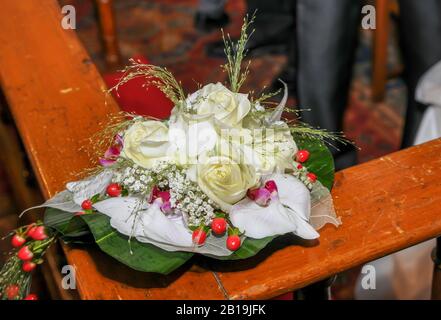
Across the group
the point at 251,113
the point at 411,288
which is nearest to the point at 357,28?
the point at 411,288

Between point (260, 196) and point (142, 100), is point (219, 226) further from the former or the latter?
point (142, 100)

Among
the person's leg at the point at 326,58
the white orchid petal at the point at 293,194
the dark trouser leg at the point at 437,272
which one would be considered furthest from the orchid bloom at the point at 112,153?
the person's leg at the point at 326,58

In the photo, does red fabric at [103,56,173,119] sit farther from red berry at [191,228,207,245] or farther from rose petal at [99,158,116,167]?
red berry at [191,228,207,245]

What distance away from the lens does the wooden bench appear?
30.6 inches

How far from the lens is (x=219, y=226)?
78cm

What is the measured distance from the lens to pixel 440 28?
1.95m

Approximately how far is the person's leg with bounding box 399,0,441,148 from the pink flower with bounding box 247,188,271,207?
123 cm

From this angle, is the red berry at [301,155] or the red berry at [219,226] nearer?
the red berry at [219,226]

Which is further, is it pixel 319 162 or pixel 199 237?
pixel 319 162

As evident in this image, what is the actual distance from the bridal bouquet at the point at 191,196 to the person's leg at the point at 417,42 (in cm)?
119

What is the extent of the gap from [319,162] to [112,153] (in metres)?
0.29

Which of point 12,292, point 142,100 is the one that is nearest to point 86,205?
point 12,292

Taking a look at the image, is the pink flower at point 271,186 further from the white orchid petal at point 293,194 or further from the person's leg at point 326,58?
the person's leg at point 326,58

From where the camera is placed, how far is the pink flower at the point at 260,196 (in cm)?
81
